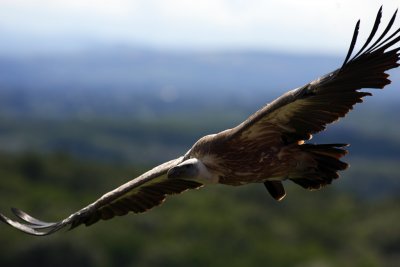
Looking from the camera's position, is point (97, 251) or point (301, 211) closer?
point (97, 251)

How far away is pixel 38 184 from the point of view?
83250 mm

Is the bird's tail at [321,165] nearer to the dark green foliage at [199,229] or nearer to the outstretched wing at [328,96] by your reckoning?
the outstretched wing at [328,96]

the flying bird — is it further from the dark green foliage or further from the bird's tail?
the dark green foliage

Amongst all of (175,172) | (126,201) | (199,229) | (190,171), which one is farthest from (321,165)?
(199,229)

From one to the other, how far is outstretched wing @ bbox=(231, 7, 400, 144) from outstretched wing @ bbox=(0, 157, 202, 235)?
1.48 m

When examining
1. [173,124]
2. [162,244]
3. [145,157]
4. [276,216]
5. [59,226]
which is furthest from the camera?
[173,124]

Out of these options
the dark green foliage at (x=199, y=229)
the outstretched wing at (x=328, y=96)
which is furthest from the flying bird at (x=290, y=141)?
the dark green foliage at (x=199, y=229)

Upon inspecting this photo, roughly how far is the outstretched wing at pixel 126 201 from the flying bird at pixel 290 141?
2 cm

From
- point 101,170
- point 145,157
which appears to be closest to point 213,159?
point 101,170

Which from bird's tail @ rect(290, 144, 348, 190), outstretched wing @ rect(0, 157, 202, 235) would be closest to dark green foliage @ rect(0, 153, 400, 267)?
outstretched wing @ rect(0, 157, 202, 235)

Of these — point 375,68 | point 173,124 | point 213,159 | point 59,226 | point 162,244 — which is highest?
point 375,68

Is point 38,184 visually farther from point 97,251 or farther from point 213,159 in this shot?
point 213,159

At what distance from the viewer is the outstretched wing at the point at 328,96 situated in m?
7.96

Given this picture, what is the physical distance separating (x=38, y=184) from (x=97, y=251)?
2559 centimetres
